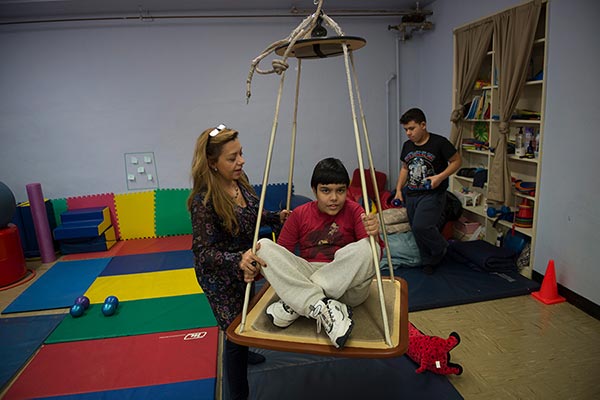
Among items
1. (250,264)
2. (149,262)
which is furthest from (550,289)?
(149,262)

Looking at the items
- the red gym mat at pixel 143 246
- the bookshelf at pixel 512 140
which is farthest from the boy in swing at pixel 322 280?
the red gym mat at pixel 143 246

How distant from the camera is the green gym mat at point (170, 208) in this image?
5492 mm

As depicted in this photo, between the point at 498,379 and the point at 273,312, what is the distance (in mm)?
1632

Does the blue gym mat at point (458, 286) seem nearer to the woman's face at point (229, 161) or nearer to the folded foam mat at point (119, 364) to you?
the folded foam mat at point (119, 364)

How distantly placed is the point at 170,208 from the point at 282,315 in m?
4.19

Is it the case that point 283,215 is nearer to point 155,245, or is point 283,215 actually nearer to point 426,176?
point 426,176

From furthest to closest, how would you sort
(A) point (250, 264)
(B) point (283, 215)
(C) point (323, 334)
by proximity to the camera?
(B) point (283, 215), (A) point (250, 264), (C) point (323, 334)

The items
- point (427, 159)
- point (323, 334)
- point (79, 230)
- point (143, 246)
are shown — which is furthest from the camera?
point (143, 246)

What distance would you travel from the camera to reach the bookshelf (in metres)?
3.68

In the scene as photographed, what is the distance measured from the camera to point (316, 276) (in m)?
1.71

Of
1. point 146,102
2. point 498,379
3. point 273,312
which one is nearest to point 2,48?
point 146,102

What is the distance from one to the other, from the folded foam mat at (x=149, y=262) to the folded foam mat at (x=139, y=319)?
780 millimetres

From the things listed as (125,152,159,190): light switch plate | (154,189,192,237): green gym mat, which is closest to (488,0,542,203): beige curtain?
(154,189,192,237): green gym mat

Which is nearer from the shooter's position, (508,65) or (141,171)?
(508,65)
